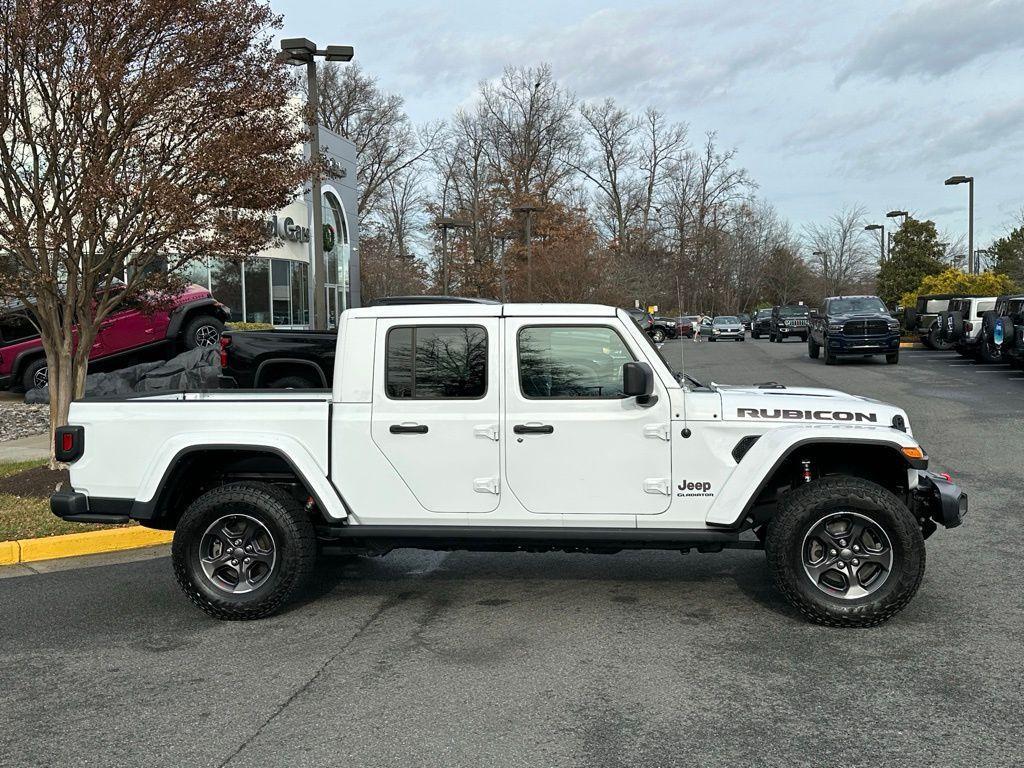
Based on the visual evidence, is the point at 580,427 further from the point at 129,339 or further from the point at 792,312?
the point at 792,312

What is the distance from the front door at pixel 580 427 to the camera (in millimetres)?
5129

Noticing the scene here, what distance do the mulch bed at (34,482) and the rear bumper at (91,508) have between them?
11.7ft

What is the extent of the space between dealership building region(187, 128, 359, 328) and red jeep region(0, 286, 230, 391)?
4.61 m

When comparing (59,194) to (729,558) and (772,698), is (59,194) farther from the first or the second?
(772,698)

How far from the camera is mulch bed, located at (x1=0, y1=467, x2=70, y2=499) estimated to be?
8.84 metres

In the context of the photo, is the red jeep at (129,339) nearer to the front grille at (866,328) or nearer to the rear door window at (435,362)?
the rear door window at (435,362)

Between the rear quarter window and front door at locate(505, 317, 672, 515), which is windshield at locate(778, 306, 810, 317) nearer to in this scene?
the rear quarter window

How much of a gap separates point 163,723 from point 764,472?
321 cm

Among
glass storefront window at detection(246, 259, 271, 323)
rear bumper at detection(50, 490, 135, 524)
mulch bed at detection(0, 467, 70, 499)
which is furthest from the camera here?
glass storefront window at detection(246, 259, 271, 323)

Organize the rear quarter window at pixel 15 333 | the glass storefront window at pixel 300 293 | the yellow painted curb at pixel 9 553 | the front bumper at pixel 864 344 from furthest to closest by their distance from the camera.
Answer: the glass storefront window at pixel 300 293 < the front bumper at pixel 864 344 < the rear quarter window at pixel 15 333 < the yellow painted curb at pixel 9 553

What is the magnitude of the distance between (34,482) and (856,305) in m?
22.4

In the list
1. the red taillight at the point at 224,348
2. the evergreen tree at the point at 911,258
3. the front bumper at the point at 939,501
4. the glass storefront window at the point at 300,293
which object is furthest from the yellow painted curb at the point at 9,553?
the evergreen tree at the point at 911,258

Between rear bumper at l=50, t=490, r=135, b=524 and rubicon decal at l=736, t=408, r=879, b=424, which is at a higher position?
rubicon decal at l=736, t=408, r=879, b=424

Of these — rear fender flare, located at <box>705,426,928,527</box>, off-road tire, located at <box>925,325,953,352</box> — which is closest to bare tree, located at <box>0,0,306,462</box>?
rear fender flare, located at <box>705,426,928,527</box>
